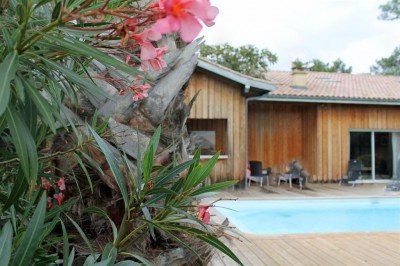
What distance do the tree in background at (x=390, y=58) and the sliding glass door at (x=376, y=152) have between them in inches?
629

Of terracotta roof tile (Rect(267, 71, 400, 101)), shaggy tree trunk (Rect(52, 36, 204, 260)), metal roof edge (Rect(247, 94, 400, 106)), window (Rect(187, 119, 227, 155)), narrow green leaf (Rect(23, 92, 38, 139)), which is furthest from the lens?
window (Rect(187, 119, 227, 155))

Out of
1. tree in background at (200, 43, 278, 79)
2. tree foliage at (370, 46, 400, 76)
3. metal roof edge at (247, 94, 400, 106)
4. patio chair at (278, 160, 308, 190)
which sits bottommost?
patio chair at (278, 160, 308, 190)

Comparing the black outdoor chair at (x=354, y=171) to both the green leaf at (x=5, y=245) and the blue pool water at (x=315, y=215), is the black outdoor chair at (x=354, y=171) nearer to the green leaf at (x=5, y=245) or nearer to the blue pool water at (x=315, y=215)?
the blue pool water at (x=315, y=215)

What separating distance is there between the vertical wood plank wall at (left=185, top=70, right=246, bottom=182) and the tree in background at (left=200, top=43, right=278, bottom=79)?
303 inches

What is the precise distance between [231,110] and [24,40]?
1115 centimetres

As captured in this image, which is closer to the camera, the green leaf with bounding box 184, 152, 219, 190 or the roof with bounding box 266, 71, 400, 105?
the green leaf with bounding box 184, 152, 219, 190

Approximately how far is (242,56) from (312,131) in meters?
6.94

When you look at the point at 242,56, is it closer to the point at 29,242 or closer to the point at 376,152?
the point at 376,152

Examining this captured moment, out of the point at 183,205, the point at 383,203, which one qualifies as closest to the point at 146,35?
the point at 183,205

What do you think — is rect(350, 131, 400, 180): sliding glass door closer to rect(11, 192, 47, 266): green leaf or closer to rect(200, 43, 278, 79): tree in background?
rect(200, 43, 278, 79): tree in background

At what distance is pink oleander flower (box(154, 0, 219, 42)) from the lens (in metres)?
0.66

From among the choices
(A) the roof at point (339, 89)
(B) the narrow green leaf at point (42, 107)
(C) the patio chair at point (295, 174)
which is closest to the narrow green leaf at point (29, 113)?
(B) the narrow green leaf at point (42, 107)

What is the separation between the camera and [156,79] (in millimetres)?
2662

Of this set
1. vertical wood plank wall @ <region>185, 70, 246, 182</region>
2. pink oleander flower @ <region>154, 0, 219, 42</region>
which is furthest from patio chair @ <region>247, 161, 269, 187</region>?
pink oleander flower @ <region>154, 0, 219, 42</region>
